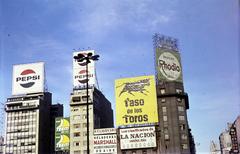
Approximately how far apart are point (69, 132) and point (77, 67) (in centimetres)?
1730

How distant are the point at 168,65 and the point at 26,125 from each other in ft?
151

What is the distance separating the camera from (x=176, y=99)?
9175 centimetres

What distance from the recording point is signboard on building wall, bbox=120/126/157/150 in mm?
87375

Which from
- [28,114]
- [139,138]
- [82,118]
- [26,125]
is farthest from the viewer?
[28,114]

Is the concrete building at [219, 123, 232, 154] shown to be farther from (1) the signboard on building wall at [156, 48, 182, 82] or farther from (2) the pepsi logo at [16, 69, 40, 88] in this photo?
(2) the pepsi logo at [16, 69, 40, 88]

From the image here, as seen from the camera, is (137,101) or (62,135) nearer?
(137,101)

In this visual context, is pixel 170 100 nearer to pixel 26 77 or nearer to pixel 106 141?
pixel 106 141

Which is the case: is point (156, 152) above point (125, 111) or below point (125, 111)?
below

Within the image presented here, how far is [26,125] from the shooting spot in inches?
4291

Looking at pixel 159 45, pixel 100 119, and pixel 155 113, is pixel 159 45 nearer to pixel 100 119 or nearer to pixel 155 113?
pixel 155 113

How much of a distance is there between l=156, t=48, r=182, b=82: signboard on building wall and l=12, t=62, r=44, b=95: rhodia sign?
3440cm

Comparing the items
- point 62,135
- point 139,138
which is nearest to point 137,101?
point 139,138

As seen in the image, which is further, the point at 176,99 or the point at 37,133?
the point at 37,133

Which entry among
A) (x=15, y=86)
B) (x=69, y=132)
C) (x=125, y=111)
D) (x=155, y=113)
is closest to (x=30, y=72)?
(x=15, y=86)
